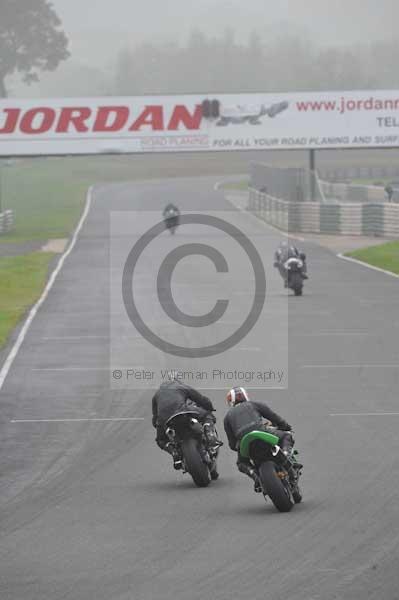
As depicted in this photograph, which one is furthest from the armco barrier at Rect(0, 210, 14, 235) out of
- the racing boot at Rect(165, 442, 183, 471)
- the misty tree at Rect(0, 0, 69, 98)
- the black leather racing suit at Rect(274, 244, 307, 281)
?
the misty tree at Rect(0, 0, 69, 98)

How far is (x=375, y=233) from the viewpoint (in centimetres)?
5728

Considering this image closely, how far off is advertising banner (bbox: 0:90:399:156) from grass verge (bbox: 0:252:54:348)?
10.1 m

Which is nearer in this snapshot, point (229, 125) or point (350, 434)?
point (350, 434)

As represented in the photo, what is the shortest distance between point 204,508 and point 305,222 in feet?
161

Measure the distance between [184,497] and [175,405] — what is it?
1.17m

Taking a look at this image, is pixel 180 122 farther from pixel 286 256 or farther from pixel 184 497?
pixel 184 497

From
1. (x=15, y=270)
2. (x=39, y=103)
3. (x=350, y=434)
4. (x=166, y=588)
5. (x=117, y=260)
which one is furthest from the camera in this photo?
(x=39, y=103)

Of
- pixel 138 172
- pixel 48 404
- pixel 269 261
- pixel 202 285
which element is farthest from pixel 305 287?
pixel 138 172

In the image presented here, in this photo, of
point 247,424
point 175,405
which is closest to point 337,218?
point 175,405

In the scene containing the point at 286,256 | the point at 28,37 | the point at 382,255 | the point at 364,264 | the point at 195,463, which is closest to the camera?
the point at 195,463

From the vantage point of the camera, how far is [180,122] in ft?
201

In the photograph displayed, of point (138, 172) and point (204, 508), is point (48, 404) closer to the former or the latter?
point (204, 508)

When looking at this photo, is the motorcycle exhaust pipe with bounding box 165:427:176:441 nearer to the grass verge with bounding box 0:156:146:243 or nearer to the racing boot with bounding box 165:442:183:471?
the racing boot with bounding box 165:442:183:471

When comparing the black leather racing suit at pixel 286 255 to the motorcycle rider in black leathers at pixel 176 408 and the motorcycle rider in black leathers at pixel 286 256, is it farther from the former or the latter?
the motorcycle rider in black leathers at pixel 176 408
